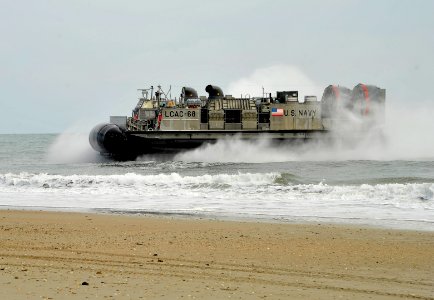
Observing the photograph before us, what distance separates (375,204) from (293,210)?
1.69 metres

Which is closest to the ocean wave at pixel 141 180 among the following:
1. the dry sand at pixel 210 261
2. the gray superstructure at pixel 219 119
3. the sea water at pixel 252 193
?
the sea water at pixel 252 193

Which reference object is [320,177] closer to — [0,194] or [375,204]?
[375,204]

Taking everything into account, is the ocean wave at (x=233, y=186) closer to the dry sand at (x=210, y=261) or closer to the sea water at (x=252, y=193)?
the sea water at (x=252, y=193)

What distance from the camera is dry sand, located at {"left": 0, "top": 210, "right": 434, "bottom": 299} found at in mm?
4418

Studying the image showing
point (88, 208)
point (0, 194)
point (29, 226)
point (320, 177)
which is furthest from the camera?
point (320, 177)

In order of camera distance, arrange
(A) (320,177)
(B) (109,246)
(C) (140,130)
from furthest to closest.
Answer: (C) (140,130)
(A) (320,177)
(B) (109,246)

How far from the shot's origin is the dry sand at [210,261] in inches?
174

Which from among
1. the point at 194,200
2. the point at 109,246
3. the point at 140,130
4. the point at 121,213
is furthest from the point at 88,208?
the point at 140,130

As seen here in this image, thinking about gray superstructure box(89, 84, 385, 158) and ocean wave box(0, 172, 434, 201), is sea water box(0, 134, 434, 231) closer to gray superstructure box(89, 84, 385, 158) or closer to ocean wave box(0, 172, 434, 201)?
ocean wave box(0, 172, 434, 201)

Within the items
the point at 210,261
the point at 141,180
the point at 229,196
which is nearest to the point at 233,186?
the point at 229,196

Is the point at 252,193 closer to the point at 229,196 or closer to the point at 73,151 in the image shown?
the point at 229,196

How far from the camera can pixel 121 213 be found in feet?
32.9

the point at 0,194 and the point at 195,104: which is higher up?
the point at 195,104

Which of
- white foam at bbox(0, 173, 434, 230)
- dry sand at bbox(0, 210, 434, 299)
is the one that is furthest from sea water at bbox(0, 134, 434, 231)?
dry sand at bbox(0, 210, 434, 299)
